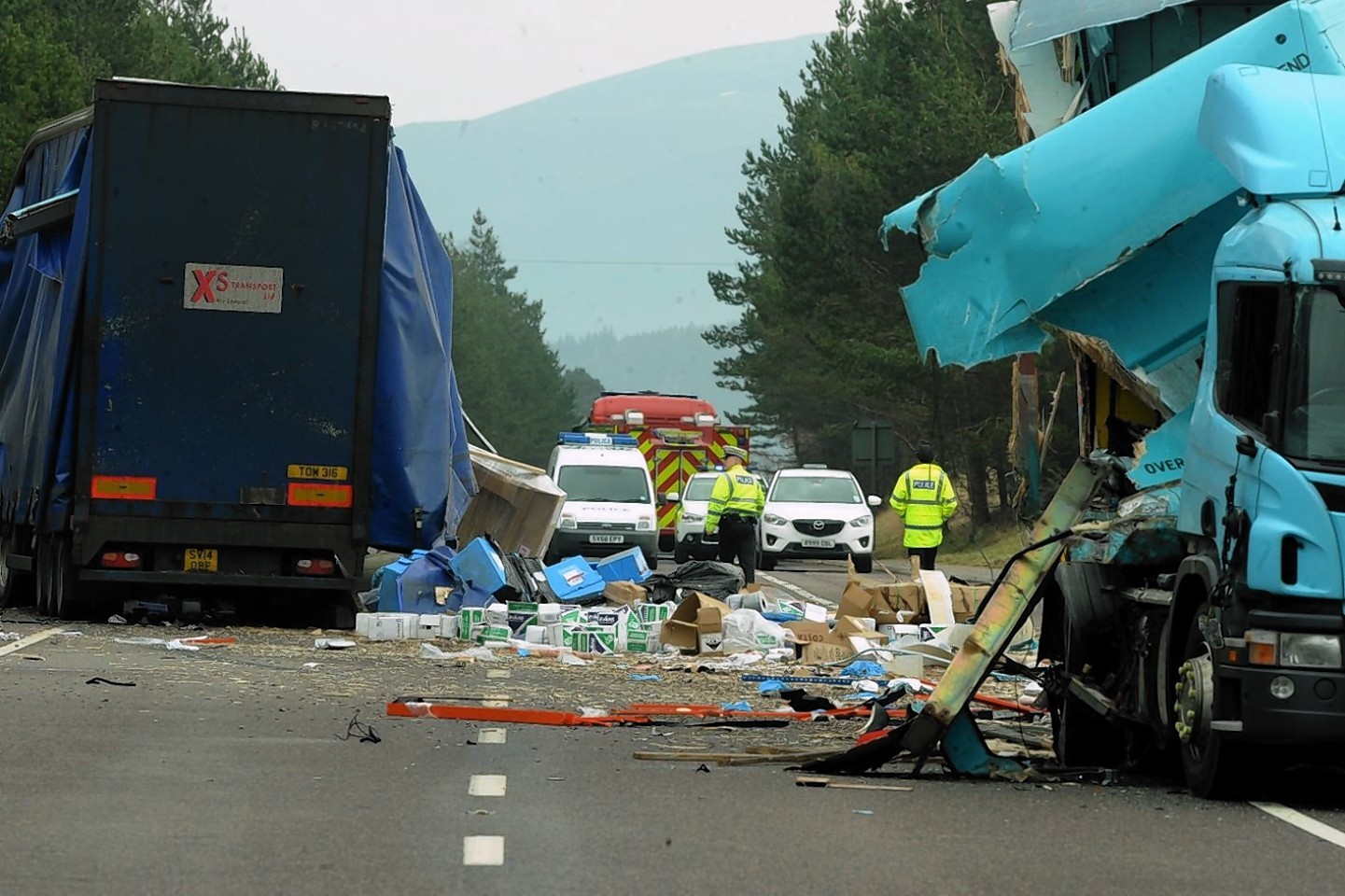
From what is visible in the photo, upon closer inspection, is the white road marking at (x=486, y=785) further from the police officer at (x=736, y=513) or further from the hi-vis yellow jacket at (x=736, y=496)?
the hi-vis yellow jacket at (x=736, y=496)

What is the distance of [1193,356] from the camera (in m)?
10.8

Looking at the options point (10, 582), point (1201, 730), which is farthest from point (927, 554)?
point (1201, 730)

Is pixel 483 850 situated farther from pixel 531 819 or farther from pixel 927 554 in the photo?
pixel 927 554

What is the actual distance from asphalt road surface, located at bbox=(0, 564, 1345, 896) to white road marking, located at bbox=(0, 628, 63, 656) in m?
3.01

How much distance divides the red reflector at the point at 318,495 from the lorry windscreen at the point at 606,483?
1696 cm

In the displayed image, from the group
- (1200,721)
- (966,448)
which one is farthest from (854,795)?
(966,448)

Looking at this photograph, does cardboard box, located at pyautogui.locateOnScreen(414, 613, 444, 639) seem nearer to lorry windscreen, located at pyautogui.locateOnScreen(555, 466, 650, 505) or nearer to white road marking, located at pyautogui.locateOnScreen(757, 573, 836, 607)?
white road marking, located at pyautogui.locateOnScreen(757, 573, 836, 607)

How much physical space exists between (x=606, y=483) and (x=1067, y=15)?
23.1 meters

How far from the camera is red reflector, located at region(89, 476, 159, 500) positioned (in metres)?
17.4

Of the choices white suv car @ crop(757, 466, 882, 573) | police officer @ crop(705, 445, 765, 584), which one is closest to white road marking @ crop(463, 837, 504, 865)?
police officer @ crop(705, 445, 765, 584)

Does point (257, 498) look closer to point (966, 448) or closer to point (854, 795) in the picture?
point (854, 795)

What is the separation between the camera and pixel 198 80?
5994 cm

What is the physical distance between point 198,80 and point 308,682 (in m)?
48.0

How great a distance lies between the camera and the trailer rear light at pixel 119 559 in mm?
17547
